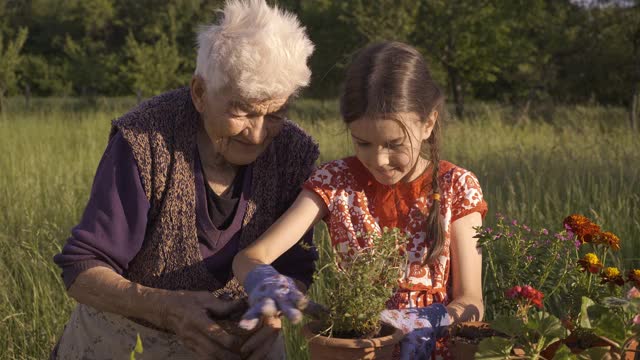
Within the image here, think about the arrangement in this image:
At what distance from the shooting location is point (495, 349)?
1083 mm

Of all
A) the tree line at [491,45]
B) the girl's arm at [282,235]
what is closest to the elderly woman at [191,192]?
the girl's arm at [282,235]

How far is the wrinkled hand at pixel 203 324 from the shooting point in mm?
1524

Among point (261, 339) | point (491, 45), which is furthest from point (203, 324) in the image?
point (491, 45)

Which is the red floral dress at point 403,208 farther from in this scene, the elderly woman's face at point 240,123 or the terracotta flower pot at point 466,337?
the terracotta flower pot at point 466,337

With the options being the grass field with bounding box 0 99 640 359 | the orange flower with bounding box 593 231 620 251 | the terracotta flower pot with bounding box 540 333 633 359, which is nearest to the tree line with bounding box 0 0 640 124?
the grass field with bounding box 0 99 640 359

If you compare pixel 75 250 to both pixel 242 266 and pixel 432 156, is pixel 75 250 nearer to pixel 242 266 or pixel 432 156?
pixel 242 266

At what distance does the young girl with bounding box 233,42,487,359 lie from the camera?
1.63 meters

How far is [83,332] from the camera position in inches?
81.1

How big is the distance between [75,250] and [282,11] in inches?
34.6

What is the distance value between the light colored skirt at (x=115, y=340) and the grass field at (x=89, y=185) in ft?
2.53

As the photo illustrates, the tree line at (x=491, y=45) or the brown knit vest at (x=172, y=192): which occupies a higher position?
the tree line at (x=491, y=45)

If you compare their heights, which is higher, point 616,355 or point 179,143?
point 179,143

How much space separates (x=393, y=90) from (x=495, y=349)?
75cm

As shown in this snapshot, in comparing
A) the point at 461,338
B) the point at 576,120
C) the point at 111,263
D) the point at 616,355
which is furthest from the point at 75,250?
the point at 576,120
